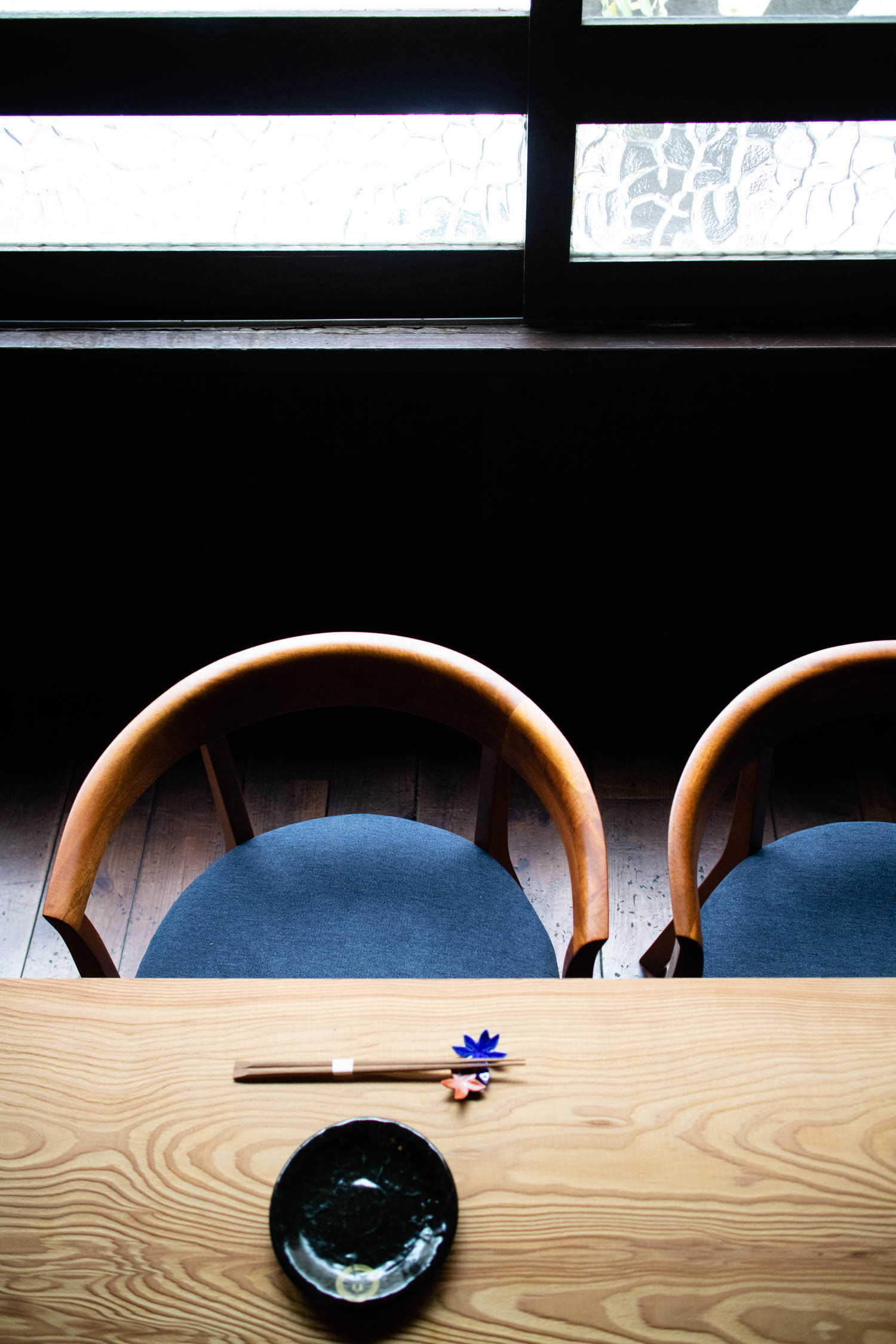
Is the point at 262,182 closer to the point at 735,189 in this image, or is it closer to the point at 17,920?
the point at 735,189

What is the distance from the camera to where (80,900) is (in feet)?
3.16

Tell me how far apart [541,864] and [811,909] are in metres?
0.64

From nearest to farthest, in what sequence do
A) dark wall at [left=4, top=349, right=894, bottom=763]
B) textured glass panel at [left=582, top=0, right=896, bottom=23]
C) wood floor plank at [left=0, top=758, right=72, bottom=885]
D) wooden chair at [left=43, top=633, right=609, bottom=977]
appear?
wooden chair at [left=43, top=633, right=609, bottom=977] → textured glass panel at [left=582, top=0, right=896, bottom=23] → dark wall at [left=4, top=349, right=894, bottom=763] → wood floor plank at [left=0, top=758, right=72, bottom=885]

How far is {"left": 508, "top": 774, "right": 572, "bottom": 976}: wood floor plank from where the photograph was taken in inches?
66.5

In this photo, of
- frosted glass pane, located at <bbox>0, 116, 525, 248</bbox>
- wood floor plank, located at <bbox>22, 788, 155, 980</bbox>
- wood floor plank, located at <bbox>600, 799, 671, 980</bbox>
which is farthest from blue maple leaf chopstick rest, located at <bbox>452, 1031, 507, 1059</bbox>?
frosted glass pane, located at <bbox>0, 116, 525, 248</bbox>

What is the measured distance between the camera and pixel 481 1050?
0.81 m

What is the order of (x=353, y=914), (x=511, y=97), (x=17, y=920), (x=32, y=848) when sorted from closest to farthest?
(x=353, y=914)
(x=511, y=97)
(x=17, y=920)
(x=32, y=848)

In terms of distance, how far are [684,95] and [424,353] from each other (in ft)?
1.66

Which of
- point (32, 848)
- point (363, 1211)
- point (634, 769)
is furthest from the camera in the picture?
point (634, 769)

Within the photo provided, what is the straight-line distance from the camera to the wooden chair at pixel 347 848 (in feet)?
3.38

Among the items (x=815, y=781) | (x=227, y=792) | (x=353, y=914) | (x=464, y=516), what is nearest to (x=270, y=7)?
(x=464, y=516)

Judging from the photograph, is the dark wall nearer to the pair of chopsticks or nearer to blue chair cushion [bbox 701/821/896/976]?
blue chair cushion [bbox 701/821/896/976]

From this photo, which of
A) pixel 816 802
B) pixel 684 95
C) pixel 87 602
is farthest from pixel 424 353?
pixel 816 802

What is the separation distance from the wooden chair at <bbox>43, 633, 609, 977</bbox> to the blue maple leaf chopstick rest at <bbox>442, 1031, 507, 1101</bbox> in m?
0.18
